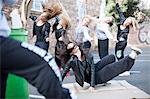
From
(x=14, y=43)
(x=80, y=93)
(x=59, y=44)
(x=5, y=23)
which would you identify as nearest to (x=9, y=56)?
(x=14, y=43)

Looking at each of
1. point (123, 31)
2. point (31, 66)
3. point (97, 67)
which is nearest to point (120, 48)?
point (123, 31)

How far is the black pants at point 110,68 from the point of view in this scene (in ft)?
22.3

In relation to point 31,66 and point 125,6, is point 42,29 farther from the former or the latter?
point 125,6

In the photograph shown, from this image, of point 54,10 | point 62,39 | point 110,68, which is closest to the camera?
point 110,68

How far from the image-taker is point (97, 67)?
7.04 meters

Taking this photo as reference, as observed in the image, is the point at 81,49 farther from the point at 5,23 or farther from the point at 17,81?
the point at 5,23

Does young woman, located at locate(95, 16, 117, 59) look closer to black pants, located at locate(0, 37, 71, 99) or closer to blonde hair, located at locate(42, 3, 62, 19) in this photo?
blonde hair, located at locate(42, 3, 62, 19)

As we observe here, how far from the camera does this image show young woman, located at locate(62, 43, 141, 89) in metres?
6.80

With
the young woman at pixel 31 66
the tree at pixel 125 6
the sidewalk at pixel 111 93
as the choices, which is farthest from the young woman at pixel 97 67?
the tree at pixel 125 6

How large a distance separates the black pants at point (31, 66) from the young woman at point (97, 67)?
4002 millimetres

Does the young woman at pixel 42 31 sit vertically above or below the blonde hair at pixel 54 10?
→ below

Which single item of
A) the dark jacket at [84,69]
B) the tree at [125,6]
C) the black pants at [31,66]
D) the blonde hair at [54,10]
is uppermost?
the black pants at [31,66]

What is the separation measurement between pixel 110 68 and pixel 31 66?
13.8 feet

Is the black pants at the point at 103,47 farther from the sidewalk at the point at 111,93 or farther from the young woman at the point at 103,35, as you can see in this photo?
the sidewalk at the point at 111,93
